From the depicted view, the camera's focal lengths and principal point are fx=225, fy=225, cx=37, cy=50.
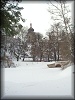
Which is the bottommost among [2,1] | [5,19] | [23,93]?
[23,93]

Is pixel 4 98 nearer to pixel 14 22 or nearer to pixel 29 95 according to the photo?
pixel 29 95

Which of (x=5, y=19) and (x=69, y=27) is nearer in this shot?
(x=5, y=19)

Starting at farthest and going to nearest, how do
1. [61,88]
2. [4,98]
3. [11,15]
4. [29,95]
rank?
[11,15]
[61,88]
[29,95]
[4,98]

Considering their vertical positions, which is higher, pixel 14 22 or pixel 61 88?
pixel 14 22

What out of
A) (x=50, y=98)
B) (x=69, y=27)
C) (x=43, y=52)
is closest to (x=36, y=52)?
(x=43, y=52)

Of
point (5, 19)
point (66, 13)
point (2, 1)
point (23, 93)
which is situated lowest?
point (23, 93)

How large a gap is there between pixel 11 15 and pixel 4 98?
5106 millimetres

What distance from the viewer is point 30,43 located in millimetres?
55344

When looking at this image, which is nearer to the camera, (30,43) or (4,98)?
(4,98)

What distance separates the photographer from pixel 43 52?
54.1 metres

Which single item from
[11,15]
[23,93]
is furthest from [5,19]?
[23,93]

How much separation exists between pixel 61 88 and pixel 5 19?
4.72 meters

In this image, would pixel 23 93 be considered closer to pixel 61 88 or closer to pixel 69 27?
pixel 61 88

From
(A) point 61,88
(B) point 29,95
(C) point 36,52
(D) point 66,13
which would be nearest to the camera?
(B) point 29,95
